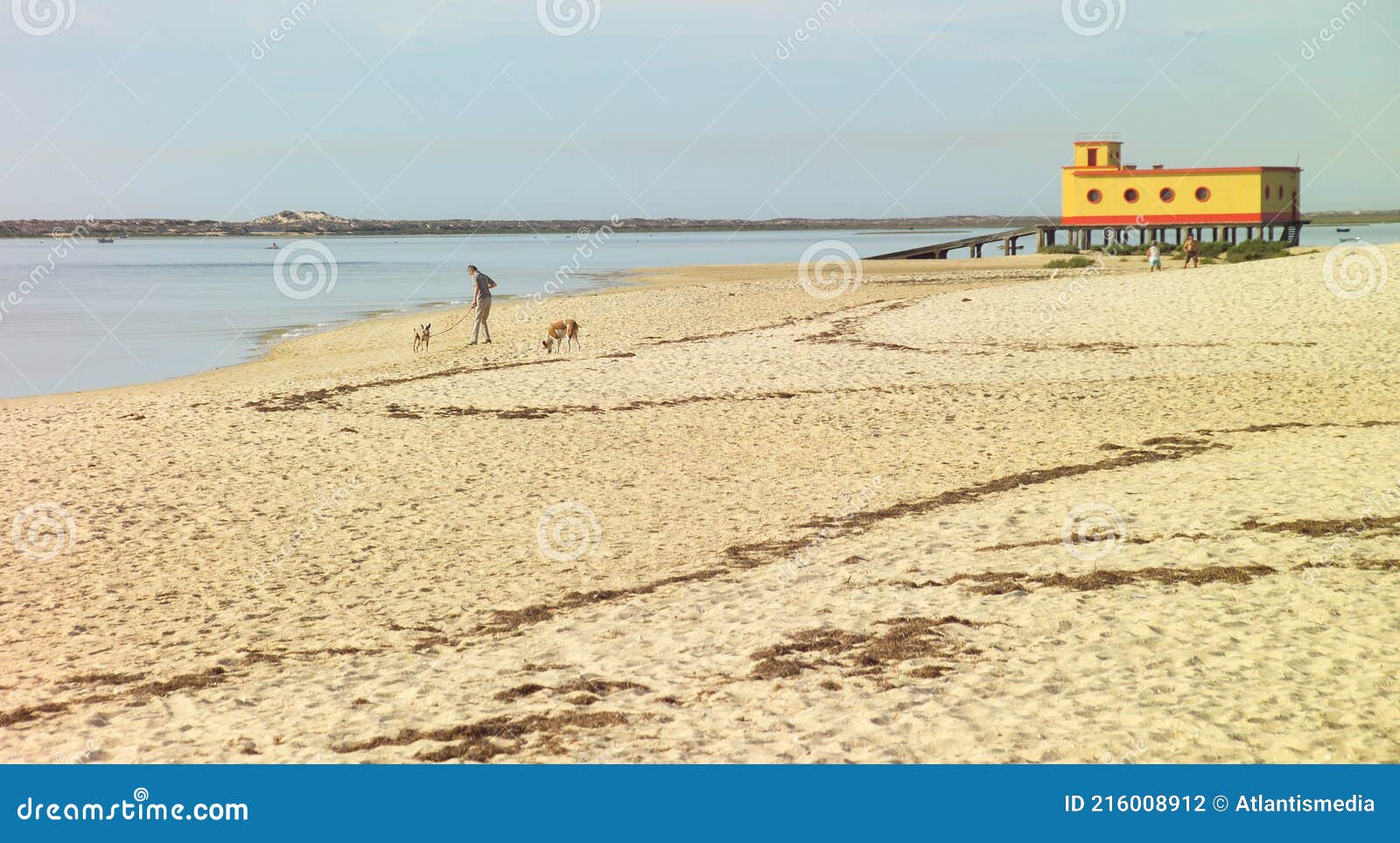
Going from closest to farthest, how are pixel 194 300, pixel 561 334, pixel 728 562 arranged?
pixel 728 562 → pixel 561 334 → pixel 194 300

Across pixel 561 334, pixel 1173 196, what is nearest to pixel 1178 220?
pixel 1173 196

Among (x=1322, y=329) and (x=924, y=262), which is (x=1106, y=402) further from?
(x=924, y=262)

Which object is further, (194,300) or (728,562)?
(194,300)

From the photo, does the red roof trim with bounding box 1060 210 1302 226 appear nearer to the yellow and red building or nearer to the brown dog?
the yellow and red building

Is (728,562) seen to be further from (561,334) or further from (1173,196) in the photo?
(1173,196)

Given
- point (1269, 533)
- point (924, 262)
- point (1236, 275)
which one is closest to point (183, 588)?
point (1269, 533)

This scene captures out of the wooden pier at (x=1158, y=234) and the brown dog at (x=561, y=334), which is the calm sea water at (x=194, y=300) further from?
the wooden pier at (x=1158, y=234)

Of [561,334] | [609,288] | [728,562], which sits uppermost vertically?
[609,288]

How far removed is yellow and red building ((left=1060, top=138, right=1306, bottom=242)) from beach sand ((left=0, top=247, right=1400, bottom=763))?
30.7m

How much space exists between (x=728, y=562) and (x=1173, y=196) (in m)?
44.7

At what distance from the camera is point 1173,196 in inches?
1917

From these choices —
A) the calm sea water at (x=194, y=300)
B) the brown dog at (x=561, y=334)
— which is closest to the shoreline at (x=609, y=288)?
the calm sea water at (x=194, y=300)

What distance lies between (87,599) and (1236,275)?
23.4 m

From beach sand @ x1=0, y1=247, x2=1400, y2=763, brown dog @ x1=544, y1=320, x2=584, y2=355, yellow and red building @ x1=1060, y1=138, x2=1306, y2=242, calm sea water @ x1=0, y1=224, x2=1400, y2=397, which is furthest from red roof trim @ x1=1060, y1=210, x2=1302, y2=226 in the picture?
brown dog @ x1=544, y1=320, x2=584, y2=355
